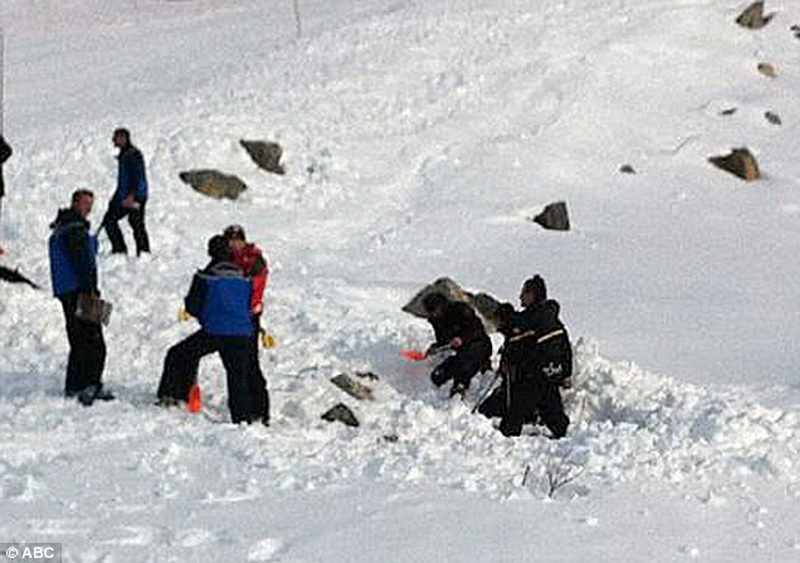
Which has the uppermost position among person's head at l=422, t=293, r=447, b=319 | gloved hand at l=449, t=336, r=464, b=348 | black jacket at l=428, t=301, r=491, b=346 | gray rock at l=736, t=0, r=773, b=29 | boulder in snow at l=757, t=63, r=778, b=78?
gray rock at l=736, t=0, r=773, b=29

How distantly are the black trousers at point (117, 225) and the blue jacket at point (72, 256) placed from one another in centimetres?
489

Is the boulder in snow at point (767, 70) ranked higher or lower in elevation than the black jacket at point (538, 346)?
higher

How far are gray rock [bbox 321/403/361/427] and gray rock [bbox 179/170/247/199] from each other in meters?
9.29

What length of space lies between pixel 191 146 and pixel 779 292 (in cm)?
890

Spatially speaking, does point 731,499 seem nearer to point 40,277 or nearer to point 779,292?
point 40,277

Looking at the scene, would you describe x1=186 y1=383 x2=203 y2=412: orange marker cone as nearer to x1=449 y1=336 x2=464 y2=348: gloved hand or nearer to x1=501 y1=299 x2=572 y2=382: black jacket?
x1=501 y1=299 x2=572 y2=382: black jacket

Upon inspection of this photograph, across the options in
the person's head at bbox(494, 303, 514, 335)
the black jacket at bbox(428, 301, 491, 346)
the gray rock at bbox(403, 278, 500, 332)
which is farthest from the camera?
the gray rock at bbox(403, 278, 500, 332)

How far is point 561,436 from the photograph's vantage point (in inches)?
386

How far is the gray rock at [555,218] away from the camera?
1855 centimetres

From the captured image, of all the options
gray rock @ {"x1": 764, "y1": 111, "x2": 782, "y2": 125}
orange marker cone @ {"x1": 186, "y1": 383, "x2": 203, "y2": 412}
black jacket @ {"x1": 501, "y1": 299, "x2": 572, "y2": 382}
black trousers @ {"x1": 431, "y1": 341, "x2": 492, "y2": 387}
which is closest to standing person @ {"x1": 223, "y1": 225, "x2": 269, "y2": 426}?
orange marker cone @ {"x1": 186, "y1": 383, "x2": 203, "y2": 412}

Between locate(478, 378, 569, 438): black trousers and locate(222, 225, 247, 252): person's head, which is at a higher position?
locate(222, 225, 247, 252): person's head

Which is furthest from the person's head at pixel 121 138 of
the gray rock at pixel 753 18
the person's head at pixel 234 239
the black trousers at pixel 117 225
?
the gray rock at pixel 753 18

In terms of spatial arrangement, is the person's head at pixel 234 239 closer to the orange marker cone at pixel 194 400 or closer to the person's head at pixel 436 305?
the orange marker cone at pixel 194 400

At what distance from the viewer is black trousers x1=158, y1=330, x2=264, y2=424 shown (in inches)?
349
